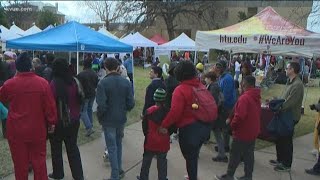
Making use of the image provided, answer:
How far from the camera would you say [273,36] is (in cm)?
962

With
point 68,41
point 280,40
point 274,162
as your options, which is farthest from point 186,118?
point 68,41

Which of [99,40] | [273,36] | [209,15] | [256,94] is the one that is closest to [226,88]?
[256,94]

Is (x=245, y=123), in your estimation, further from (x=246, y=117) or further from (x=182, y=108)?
(x=182, y=108)

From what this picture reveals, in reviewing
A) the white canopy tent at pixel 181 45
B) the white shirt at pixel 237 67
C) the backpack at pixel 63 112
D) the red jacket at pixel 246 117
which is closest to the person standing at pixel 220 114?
the red jacket at pixel 246 117

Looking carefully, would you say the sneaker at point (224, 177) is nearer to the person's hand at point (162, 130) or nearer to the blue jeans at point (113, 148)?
the person's hand at point (162, 130)

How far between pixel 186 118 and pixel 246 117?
1142 mm

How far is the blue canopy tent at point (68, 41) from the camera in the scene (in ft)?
32.8

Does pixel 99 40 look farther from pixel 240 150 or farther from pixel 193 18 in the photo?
A: pixel 193 18

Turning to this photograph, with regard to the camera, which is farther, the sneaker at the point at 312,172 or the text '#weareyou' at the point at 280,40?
the text '#weareyou' at the point at 280,40

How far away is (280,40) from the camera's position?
31.3ft

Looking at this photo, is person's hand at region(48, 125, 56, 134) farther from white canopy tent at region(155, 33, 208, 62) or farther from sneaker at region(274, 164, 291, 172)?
white canopy tent at region(155, 33, 208, 62)

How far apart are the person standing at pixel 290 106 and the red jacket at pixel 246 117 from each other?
110 cm

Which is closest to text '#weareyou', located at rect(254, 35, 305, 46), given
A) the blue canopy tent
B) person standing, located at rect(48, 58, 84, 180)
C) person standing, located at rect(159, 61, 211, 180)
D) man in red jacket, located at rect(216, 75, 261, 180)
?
the blue canopy tent

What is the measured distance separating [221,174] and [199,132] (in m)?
1.76
